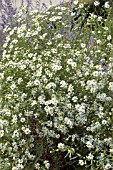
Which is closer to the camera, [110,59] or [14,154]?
[14,154]

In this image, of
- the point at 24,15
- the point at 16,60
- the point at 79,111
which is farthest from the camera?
the point at 24,15

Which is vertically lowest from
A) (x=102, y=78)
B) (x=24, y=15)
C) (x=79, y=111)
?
(x=79, y=111)

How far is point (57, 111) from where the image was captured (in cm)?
293

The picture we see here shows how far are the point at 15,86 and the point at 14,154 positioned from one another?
1.63 feet

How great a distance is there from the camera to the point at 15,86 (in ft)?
10.3

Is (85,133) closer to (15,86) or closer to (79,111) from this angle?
(79,111)

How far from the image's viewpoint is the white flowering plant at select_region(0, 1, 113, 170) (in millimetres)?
2918

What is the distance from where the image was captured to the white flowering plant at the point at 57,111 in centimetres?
292

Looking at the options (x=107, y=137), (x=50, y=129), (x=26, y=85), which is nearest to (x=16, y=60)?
(x=26, y=85)

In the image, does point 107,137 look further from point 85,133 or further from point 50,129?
point 50,129

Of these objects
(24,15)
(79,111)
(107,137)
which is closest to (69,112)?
(79,111)

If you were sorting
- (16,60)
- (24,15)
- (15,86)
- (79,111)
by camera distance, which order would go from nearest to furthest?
(79,111)
(15,86)
(16,60)
(24,15)

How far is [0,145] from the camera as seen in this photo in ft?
9.70

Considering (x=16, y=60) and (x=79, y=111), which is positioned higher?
(x=16, y=60)
